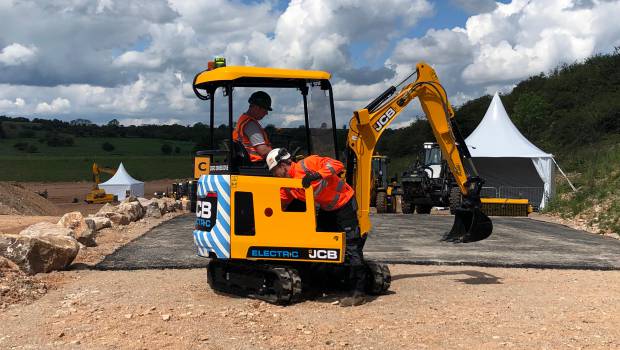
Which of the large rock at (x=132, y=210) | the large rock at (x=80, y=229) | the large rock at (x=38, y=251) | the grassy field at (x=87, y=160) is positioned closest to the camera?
the large rock at (x=38, y=251)

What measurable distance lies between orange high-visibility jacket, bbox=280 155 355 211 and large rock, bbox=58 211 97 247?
6.02 metres

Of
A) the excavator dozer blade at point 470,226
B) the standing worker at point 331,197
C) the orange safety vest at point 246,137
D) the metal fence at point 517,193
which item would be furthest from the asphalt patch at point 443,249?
the metal fence at point 517,193

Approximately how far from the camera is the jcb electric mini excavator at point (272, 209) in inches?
275

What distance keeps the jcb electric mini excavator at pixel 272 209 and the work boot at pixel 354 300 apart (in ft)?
1.29

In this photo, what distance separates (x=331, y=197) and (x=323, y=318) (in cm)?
137

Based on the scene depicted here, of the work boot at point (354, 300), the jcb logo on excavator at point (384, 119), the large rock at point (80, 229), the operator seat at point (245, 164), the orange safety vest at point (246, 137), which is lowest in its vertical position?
the work boot at point (354, 300)

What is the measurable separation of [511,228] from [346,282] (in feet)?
32.7

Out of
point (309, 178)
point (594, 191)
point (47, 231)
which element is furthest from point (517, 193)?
point (309, 178)

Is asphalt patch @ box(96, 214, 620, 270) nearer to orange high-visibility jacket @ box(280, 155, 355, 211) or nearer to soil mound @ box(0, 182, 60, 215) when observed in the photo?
orange high-visibility jacket @ box(280, 155, 355, 211)

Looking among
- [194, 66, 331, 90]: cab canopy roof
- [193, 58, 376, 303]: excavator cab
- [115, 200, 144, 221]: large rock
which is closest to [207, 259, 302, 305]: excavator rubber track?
[193, 58, 376, 303]: excavator cab

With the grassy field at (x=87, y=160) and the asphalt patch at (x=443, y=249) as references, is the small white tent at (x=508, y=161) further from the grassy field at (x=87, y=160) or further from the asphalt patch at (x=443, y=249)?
the grassy field at (x=87, y=160)

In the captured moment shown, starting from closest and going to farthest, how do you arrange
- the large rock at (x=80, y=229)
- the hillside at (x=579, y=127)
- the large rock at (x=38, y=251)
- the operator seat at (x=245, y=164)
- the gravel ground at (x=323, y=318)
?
the gravel ground at (x=323, y=318), the operator seat at (x=245, y=164), the large rock at (x=38, y=251), the large rock at (x=80, y=229), the hillside at (x=579, y=127)

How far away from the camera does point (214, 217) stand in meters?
7.11

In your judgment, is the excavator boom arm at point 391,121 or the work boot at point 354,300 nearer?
the work boot at point 354,300
